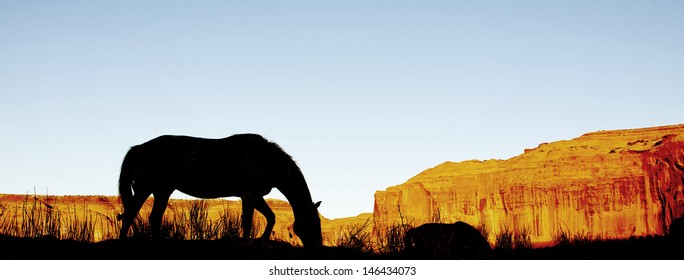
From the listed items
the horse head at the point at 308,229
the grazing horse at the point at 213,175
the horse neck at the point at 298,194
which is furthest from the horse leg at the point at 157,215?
the horse head at the point at 308,229

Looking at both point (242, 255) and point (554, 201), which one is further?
point (554, 201)

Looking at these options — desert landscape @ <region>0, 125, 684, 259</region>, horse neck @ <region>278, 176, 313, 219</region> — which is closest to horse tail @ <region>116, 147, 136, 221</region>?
horse neck @ <region>278, 176, 313, 219</region>

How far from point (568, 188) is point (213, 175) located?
12174 centimetres

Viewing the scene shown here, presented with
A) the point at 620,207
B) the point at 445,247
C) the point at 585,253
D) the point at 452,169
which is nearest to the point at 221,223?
the point at 445,247

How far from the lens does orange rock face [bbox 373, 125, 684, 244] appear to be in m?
108

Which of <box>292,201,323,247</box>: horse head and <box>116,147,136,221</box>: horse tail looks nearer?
<box>116,147,136,221</box>: horse tail

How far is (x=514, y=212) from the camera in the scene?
128875 millimetres

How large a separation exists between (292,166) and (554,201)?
396ft

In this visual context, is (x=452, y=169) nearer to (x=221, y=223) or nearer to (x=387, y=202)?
(x=387, y=202)

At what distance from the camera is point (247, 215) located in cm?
930

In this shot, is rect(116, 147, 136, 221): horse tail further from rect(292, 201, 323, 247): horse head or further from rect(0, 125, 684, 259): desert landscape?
rect(0, 125, 684, 259): desert landscape

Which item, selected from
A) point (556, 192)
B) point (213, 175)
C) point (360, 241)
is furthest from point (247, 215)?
point (556, 192)

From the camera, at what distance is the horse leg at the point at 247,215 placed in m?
9.16

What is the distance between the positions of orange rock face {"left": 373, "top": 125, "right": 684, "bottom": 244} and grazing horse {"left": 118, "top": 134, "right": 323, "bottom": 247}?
8840cm
